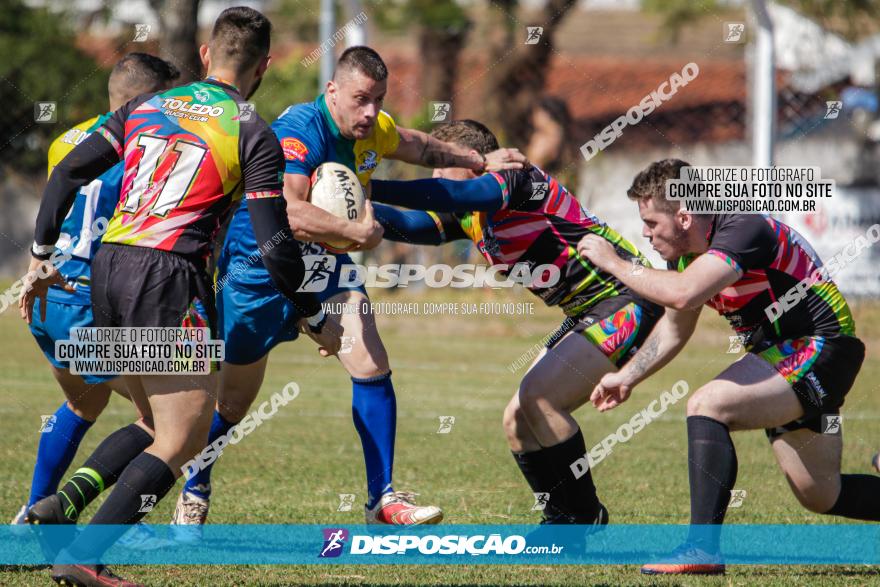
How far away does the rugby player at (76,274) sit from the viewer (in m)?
5.88

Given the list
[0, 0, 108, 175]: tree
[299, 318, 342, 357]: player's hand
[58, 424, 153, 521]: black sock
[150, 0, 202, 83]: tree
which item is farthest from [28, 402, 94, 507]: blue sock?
[0, 0, 108, 175]: tree

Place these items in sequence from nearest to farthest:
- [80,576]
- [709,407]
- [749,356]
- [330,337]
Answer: [80,576] → [709,407] → [749,356] → [330,337]

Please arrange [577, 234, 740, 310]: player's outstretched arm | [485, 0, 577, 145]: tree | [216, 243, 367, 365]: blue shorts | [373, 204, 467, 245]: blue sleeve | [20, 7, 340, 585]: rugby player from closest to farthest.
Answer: [20, 7, 340, 585]: rugby player, [577, 234, 740, 310]: player's outstretched arm, [216, 243, 367, 365]: blue shorts, [373, 204, 467, 245]: blue sleeve, [485, 0, 577, 145]: tree

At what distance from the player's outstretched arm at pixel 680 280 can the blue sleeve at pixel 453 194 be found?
0.78m

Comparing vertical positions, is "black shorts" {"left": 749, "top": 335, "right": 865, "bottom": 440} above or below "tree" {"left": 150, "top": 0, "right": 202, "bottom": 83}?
below

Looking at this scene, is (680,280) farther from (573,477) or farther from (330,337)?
(330,337)

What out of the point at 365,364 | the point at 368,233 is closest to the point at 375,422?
the point at 365,364

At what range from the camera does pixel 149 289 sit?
14.9 ft

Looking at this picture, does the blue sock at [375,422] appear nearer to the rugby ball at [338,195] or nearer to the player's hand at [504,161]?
the rugby ball at [338,195]

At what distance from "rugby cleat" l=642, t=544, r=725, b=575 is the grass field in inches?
3.5

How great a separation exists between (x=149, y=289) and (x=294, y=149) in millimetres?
1617

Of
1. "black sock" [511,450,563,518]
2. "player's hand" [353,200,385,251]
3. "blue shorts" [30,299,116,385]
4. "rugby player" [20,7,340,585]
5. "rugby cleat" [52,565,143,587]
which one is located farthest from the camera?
"black sock" [511,450,563,518]

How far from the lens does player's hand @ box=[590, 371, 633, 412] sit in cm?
570

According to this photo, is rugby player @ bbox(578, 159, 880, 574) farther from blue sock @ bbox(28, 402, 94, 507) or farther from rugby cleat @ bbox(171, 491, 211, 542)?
blue sock @ bbox(28, 402, 94, 507)
